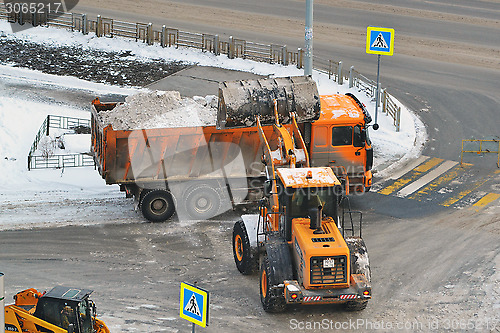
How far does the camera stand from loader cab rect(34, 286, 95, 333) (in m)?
16.2

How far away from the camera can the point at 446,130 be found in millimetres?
32062

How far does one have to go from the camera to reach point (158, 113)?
24.8 m

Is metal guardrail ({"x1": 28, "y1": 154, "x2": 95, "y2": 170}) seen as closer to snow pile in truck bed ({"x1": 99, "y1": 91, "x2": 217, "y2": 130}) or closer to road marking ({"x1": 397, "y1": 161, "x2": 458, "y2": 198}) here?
snow pile in truck bed ({"x1": 99, "y1": 91, "x2": 217, "y2": 130})

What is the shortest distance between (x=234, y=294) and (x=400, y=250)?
5206 millimetres

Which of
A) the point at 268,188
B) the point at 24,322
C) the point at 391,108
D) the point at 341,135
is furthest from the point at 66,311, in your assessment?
the point at 391,108

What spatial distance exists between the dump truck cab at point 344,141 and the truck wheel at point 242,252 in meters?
4.50

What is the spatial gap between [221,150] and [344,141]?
3.75 m

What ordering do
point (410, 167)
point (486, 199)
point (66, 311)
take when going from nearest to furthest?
point (66, 311)
point (486, 199)
point (410, 167)

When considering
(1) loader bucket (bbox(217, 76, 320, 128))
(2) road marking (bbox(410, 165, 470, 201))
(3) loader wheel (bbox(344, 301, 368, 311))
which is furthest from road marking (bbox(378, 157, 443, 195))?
(3) loader wheel (bbox(344, 301, 368, 311))

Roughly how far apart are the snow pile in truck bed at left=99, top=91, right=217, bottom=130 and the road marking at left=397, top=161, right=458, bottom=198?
6.62m

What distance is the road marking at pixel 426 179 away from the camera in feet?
87.8

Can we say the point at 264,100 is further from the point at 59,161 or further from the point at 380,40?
the point at 380,40

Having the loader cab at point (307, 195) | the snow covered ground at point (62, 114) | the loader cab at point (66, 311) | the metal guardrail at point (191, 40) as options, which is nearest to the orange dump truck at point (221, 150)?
the snow covered ground at point (62, 114)

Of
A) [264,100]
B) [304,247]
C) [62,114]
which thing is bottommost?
[304,247]
